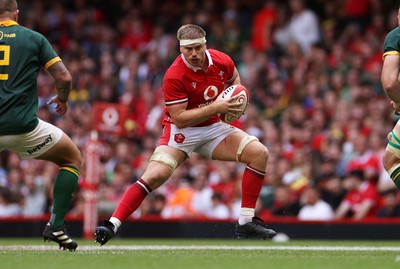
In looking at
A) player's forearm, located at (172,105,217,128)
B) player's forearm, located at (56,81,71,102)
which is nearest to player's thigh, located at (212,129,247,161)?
player's forearm, located at (172,105,217,128)

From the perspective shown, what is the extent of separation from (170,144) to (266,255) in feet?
5.37

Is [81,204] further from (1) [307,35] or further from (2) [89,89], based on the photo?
(1) [307,35]

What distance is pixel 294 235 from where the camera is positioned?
14062mm

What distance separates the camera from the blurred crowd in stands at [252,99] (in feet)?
49.9

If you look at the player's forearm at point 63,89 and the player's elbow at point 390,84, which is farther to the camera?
the player's forearm at point 63,89

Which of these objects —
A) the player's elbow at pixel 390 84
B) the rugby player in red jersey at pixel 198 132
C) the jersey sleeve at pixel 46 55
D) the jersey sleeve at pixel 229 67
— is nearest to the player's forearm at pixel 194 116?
the rugby player in red jersey at pixel 198 132

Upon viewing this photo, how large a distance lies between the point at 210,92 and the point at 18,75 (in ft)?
6.77

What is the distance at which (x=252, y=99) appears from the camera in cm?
1809

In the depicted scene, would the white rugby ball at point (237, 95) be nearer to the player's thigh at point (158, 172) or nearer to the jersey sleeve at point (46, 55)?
the player's thigh at point (158, 172)

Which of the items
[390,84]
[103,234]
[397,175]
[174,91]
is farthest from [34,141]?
[397,175]

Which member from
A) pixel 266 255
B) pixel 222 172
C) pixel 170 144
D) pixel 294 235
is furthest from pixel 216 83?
pixel 222 172

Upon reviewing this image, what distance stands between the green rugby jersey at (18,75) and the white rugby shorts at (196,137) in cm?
160

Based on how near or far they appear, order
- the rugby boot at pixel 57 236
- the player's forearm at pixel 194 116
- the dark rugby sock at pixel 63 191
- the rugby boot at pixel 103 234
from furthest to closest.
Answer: the player's forearm at pixel 194 116 → the rugby boot at pixel 103 234 → the dark rugby sock at pixel 63 191 → the rugby boot at pixel 57 236

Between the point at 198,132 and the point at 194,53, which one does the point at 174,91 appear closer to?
the point at 194,53
